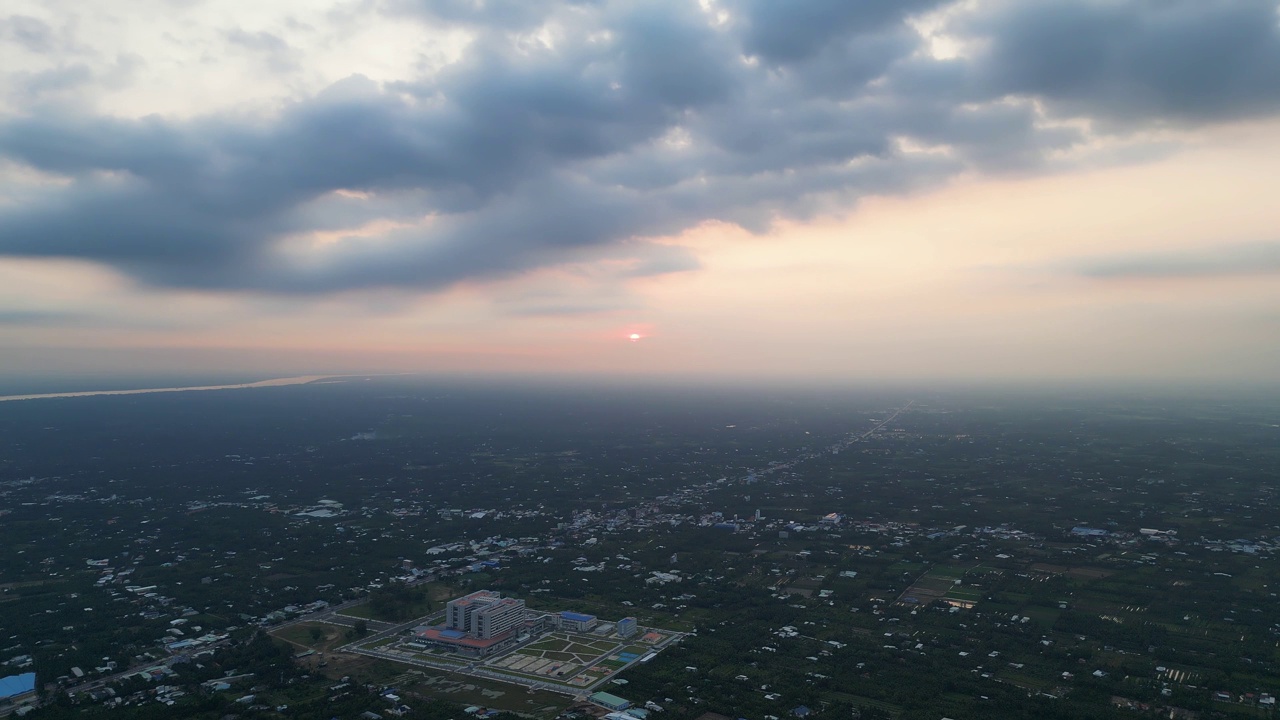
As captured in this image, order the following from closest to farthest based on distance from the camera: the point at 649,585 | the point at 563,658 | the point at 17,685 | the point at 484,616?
the point at 17,685 → the point at 563,658 → the point at 484,616 → the point at 649,585

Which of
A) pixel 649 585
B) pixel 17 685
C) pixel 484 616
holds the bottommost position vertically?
pixel 649 585

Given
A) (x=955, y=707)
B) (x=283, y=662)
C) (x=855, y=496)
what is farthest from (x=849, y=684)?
(x=855, y=496)

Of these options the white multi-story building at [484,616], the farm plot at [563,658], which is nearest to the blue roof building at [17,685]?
the white multi-story building at [484,616]

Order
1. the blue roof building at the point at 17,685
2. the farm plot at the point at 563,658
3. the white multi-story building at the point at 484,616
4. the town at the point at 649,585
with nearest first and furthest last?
the blue roof building at the point at 17,685 → the town at the point at 649,585 → the farm plot at the point at 563,658 → the white multi-story building at the point at 484,616

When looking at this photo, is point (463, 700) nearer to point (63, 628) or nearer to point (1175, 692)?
point (63, 628)

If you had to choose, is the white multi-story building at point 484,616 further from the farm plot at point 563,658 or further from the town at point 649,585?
the farm plot at point 563,658

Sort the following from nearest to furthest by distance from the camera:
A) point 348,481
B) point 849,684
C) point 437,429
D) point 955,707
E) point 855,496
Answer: point 955,707
point 849,684
point 855,496
point 348,481
point 437,429

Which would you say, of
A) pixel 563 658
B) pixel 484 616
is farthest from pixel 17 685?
pixel 563 658

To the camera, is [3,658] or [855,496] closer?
[3,658]

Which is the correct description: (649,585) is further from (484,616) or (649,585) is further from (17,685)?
(17,685)

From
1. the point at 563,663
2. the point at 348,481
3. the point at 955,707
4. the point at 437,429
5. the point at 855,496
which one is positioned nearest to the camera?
the point at 955,707
